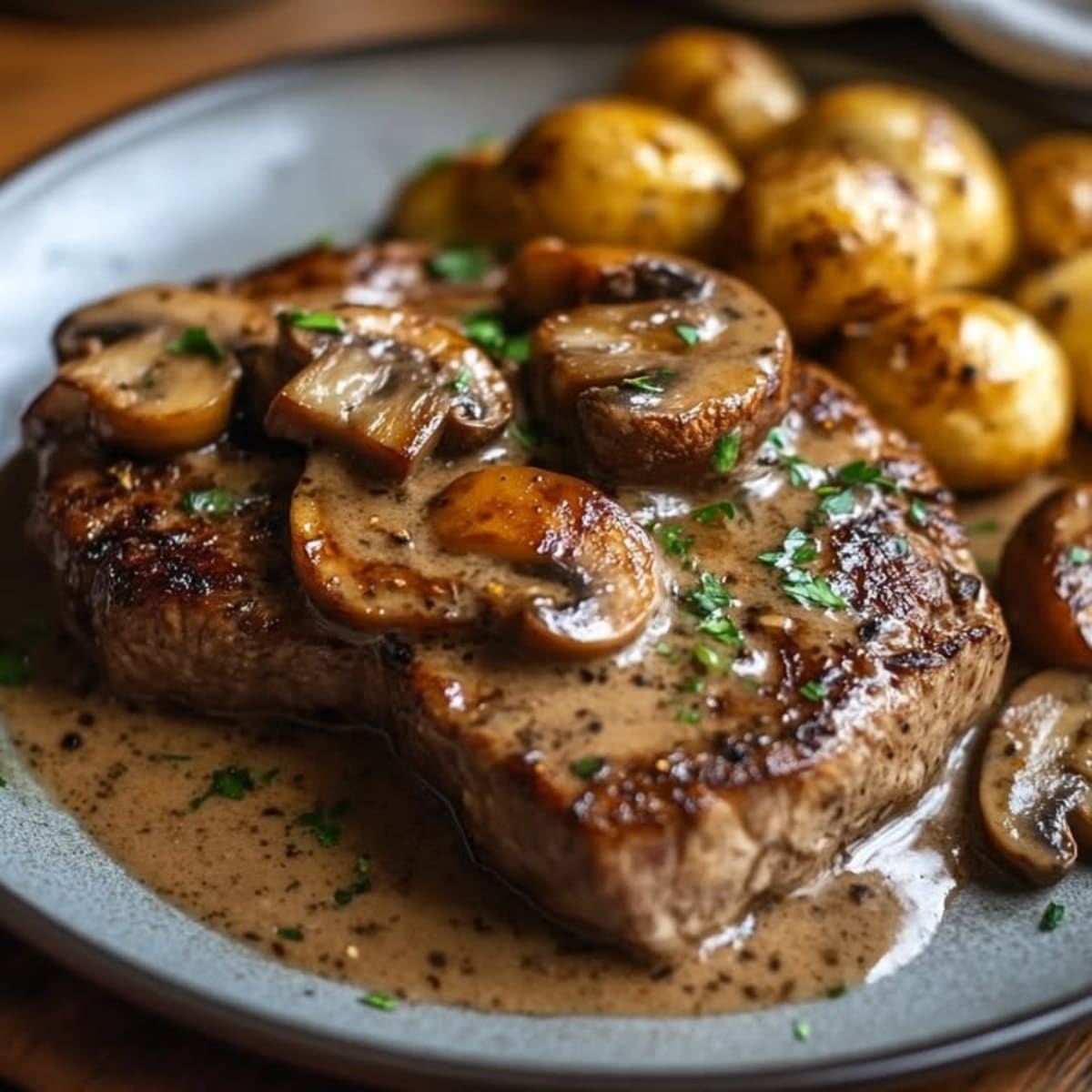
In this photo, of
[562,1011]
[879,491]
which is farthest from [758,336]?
[562,1011]

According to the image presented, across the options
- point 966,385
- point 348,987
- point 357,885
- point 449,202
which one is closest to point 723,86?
point 449,202

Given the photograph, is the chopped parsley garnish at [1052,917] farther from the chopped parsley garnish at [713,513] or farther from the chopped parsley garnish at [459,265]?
the chopped parsley garnish at [459,265]

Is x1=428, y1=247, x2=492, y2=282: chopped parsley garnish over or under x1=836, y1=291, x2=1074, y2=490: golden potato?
over

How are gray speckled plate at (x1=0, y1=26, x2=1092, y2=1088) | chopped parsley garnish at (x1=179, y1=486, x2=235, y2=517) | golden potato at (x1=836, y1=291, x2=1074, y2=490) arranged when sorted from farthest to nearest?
1. golden potato at (x1=836, y1=291, x2=1074, y2=490)
2. chopped parsley garnish at (x1=179, y1=486, x2=235, y2=517)
3. gray speckled plate at (x1=0, y1=26, x2=1092, y2=1088)

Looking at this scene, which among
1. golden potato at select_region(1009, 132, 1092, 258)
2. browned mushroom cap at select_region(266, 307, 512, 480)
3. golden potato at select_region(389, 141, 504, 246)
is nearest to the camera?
browned mushroom cap at select_region(266, 307, 512, 480)

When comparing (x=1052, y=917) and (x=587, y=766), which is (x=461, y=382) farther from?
(x=1052, y=917)

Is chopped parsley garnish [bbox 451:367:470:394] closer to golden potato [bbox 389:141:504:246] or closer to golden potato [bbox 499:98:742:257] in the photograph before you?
golden potato [bbox 499:98:742:257]

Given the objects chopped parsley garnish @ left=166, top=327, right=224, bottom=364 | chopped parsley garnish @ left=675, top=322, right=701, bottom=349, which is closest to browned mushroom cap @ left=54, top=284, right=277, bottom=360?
chopped parsley garnish @ left=166, top=327, right=224, bottom=364
